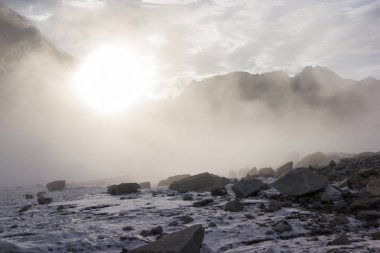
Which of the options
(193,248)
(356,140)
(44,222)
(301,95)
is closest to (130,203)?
(44,222)

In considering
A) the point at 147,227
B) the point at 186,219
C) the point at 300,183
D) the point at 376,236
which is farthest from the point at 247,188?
the point at 376,236

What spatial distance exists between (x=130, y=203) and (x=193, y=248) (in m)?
5.21

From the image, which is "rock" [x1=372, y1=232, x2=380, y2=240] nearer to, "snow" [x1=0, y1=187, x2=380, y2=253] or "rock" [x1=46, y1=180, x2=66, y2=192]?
"snow" [x1=0, y1=187, x2=380, y2=253]

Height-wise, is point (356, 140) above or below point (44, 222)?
above

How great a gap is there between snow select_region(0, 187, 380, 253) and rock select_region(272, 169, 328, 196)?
59cm

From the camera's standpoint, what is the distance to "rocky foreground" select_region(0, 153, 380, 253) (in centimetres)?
603

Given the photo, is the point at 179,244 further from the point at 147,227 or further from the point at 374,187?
the point at 374,187

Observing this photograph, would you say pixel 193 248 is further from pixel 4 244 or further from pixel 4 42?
pixel 4 42

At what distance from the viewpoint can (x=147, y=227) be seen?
7527 mm

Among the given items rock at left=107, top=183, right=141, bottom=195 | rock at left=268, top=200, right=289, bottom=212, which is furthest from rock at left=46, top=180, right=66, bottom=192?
rock at left=268, top=200, right=289, bottom=212

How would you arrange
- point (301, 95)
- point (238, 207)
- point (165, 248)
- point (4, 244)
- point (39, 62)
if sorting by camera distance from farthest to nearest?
point (301, 95) < point (39, 62) < point (238, 207) < point (4, 244) < point (165, 248)

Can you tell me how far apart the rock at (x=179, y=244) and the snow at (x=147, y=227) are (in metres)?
0.47

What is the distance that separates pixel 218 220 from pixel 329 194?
2680mm

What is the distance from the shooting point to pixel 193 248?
5.31 meters
